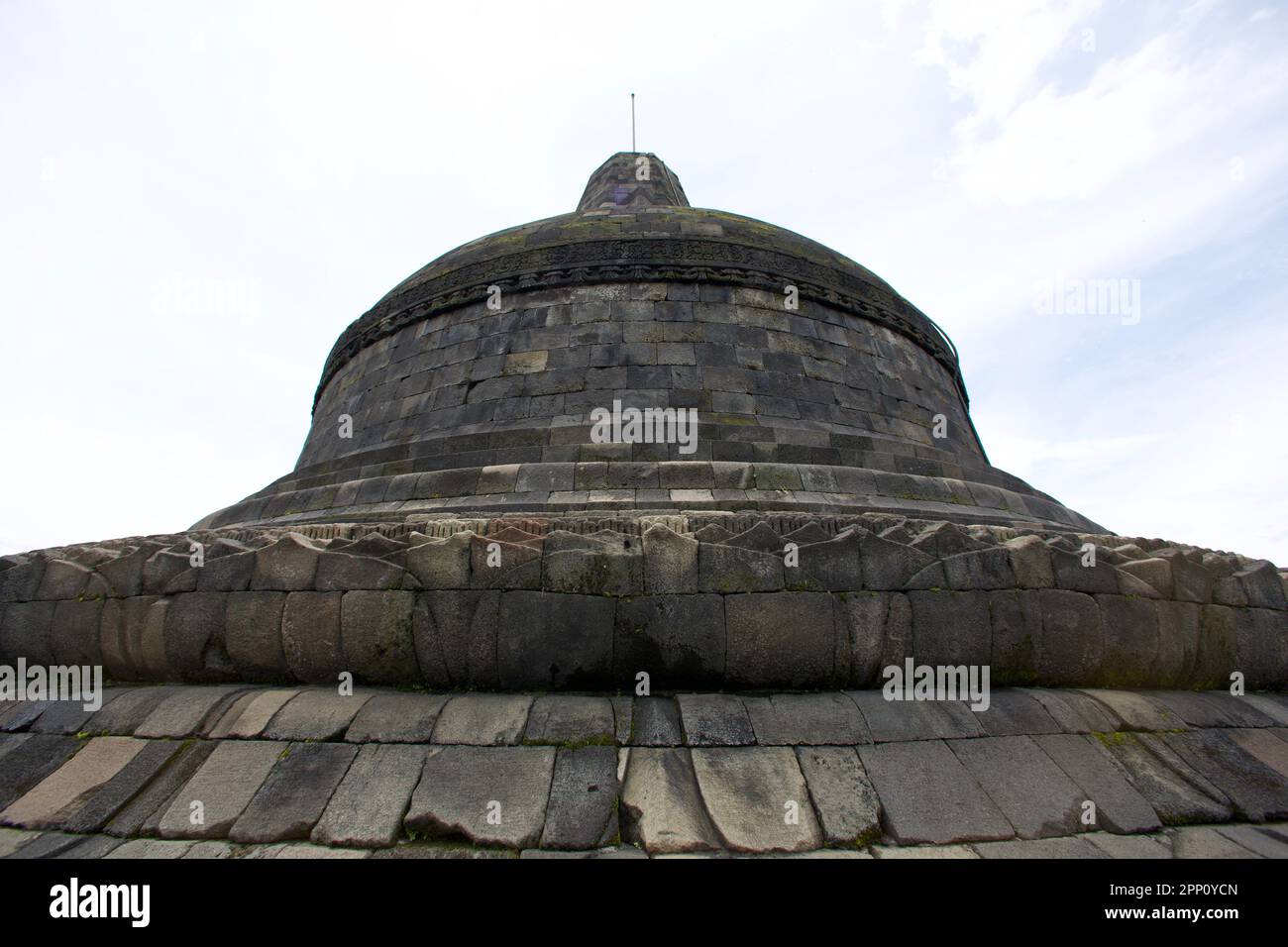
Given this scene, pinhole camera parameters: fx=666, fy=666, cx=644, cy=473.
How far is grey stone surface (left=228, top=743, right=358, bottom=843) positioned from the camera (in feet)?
11.4

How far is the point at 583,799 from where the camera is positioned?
3514 millimetres

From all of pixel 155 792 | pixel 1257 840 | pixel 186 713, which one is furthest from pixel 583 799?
pixel 1257 840

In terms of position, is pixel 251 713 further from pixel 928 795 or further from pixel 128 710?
pixel 928 795

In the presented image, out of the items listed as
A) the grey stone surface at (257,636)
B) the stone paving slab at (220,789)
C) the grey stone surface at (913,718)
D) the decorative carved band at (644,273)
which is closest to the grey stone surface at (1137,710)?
the grey stone surface at (913,718)

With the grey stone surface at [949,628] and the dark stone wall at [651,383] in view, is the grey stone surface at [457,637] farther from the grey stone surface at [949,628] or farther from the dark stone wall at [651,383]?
the dark stone wall at [651,383]

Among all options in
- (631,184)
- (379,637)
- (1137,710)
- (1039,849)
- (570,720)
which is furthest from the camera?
(631,184)

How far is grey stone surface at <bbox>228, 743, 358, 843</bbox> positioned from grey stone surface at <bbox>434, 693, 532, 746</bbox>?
0.54 meters

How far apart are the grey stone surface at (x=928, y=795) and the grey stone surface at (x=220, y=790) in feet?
11.4

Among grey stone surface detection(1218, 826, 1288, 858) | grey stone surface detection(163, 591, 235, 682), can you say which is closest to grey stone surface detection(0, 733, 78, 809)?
grey stone surface detection(163, 591, 235, 682)

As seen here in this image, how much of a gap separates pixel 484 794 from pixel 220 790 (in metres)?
1.54

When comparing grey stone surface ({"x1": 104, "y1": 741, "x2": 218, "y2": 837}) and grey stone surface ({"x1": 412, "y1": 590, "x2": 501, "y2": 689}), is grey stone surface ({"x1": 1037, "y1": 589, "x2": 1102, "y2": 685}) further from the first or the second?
grey stone surface ({"x1": 104, "y1": 741, "x2": 218, "y2": 837})

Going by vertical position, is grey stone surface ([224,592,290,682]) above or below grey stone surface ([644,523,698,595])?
below
